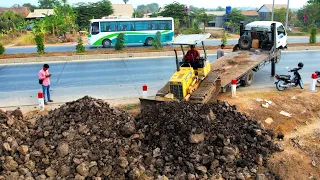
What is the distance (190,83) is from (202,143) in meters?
2.96

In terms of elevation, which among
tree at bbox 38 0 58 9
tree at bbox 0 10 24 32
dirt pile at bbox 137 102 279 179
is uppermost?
tree at bbox 38 0 58 9

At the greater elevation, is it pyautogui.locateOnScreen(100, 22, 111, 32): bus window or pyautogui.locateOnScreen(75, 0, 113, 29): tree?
pyautogui.locateOnScreen(75, 0, 113, 29): tree

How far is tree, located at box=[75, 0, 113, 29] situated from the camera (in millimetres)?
44094

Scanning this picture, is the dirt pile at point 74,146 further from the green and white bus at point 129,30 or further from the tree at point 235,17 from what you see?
the tree at point 235,17

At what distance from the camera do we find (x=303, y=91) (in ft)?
38.3

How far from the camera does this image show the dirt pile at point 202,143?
21.9 ft

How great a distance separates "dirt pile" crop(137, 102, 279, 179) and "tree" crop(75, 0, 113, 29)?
37807mm

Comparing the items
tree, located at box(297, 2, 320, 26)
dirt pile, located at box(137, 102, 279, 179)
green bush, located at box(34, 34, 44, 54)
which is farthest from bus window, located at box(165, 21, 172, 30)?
tree, located at box(297, 2, 320, 26)

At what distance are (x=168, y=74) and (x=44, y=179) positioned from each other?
9.78 metres

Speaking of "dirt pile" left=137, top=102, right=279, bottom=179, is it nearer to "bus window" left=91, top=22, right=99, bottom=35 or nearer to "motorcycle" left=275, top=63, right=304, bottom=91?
"motorcycle" left=275, top=63, right=304, bottom=91

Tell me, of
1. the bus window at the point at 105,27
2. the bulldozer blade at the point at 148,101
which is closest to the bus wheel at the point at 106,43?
the bus window at the point at 105,27

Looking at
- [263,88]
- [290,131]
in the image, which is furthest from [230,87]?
[290,131]

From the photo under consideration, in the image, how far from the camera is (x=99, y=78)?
1497 centimetres

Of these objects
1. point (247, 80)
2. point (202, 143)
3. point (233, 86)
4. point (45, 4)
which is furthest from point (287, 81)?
point (45, 4)
